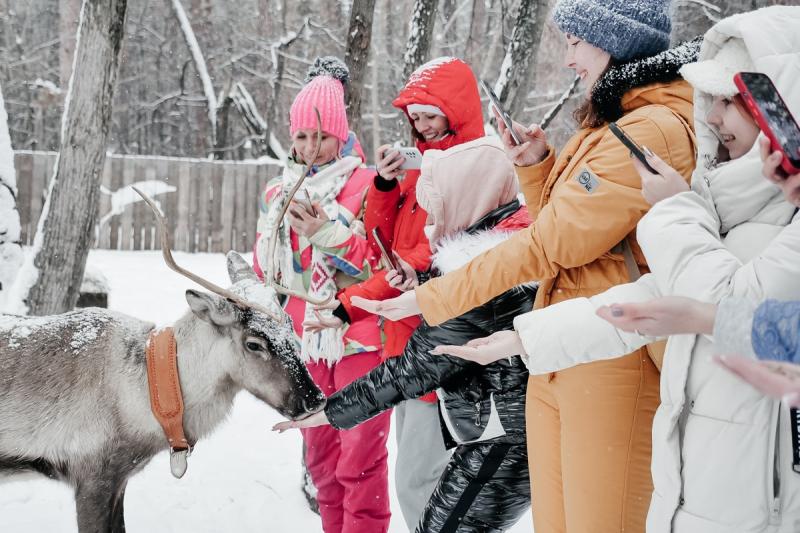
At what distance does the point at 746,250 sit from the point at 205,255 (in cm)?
1134

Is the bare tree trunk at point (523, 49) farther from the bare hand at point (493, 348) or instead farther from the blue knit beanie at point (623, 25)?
the bare hand at point (493, 348)

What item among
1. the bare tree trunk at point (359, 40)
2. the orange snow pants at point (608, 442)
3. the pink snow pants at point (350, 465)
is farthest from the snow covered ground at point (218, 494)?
the bare tree trunk at point (359, 40)

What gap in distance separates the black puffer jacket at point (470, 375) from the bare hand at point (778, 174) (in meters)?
0.98

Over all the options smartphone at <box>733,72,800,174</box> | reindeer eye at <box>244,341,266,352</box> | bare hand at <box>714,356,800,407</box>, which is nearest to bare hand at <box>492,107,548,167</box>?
smartphone at <box>733,72,800,174</box>

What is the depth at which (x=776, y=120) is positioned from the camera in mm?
1238

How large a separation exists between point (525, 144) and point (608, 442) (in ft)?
→ 2.96

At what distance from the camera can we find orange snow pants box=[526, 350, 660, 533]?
1700 mm

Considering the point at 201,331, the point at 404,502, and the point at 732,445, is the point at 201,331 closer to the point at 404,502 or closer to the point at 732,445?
the point at 404,502

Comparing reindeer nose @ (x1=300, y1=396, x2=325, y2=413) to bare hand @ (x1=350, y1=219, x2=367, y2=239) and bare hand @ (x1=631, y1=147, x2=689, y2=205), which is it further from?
→ bare hand @ (x1=631, y1=147, x2=689, y2=205)

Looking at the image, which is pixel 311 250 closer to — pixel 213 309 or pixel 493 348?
pixel 213 309

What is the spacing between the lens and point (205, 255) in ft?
39.3

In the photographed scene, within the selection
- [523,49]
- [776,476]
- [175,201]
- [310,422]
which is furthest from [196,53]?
[776,476]

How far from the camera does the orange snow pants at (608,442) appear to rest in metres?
1.70

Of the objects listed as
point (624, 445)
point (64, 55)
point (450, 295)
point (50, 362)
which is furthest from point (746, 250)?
point (64, 55)
